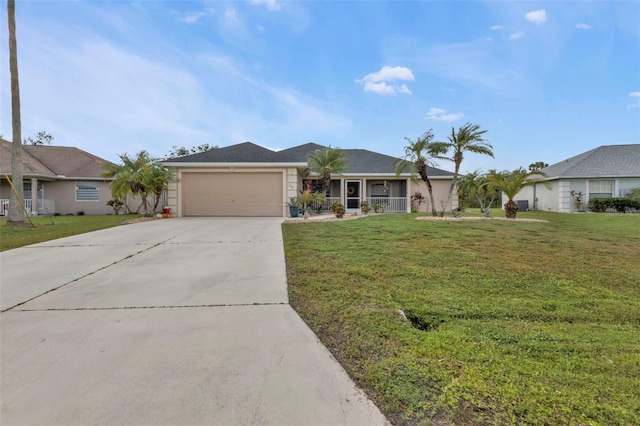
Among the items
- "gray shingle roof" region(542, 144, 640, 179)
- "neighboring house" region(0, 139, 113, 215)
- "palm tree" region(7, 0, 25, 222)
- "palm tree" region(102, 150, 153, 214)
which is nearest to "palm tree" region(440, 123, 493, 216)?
"gray shingle roof" region(542, 144, 640, 179)

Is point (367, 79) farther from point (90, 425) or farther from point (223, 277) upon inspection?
point (90, 425)

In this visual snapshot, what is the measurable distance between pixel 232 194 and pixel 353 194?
7.79 meters

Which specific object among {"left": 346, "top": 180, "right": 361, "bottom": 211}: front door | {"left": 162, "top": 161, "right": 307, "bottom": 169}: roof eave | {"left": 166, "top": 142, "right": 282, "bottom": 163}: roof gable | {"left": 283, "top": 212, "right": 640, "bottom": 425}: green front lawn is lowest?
{"left": 283, "top": 212, "right": 640, "bottom": 425}: green front lawn

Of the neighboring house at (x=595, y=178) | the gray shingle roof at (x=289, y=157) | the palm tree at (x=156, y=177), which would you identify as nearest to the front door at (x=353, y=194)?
the gray shingle roof at (x=289, y=157)

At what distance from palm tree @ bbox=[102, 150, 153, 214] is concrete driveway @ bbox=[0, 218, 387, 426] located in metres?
10.1

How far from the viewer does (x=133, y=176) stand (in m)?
14.5

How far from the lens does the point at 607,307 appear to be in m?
3.75

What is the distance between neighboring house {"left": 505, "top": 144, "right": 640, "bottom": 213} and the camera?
1995 centimetres

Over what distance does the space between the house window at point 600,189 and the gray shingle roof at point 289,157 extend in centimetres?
945

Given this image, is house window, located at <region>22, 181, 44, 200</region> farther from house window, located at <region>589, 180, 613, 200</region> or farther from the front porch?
house window, located at <region>589, 180, 613, 200</region>

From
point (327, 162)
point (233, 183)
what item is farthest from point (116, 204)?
point (327, 162)

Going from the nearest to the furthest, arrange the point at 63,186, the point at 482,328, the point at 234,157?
the point at 482,328
the point at 234,157
the point at 63,186

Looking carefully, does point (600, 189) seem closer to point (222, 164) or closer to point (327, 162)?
point (327, 162)

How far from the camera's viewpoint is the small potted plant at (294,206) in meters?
15.8
